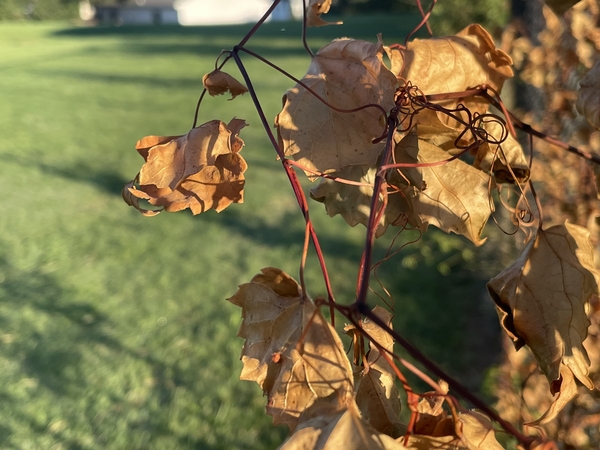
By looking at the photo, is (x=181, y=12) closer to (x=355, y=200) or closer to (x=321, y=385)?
(x=355, y=200)

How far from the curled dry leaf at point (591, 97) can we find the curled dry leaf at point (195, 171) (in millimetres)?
288

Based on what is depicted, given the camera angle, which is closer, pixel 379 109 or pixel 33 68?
pixel 379 109

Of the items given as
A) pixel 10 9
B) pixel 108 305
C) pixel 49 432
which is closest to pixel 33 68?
pixel 108 305

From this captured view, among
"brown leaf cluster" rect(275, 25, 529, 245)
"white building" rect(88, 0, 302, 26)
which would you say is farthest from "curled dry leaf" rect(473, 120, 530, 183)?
"white building" rect(88, 0, 302, 26)

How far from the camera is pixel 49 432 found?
1868 millimetres

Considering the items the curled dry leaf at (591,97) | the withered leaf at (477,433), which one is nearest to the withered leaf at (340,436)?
the withered leaf at (477,433)

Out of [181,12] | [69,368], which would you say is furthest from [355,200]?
[181,12]

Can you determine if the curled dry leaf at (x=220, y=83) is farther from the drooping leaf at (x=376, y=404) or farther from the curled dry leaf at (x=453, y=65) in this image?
the drooping leaf at (x=376, y=404)

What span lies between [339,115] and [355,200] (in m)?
0.12

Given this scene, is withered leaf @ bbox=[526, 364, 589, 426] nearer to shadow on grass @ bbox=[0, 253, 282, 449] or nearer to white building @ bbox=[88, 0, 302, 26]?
shadow on grass @ bbox=[0, 253, 282, 449]

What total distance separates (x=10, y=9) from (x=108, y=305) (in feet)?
84.1

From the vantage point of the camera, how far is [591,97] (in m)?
0.45

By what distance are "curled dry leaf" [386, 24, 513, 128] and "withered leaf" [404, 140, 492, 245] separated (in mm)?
45

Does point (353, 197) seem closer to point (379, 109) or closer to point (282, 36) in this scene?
point (379, 109)
